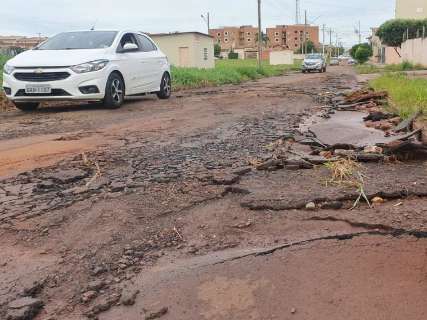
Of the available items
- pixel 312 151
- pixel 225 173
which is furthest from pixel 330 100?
pixel 225 173

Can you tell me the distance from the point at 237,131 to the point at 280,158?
2.10 meters

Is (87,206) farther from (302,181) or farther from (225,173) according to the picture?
(302,181)

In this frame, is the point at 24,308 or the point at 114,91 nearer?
the point at 24,308

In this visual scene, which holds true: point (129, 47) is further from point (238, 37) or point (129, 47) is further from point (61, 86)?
point (238, 37)

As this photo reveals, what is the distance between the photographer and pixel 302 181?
4098 mm

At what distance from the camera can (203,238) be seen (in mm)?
3100

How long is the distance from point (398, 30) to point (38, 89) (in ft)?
164

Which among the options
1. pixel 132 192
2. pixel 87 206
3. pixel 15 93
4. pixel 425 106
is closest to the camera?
pixel 87 206

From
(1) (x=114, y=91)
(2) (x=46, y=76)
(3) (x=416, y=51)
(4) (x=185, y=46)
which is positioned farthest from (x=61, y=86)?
(3) (x=416, y=51)

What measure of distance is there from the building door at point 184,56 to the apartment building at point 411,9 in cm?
3552

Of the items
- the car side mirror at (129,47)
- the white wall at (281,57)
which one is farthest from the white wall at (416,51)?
the white wall at (281,57)

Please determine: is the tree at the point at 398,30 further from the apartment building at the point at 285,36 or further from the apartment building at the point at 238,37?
the apartment building at the point at 238,37

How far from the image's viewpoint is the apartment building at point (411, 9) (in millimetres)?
61781

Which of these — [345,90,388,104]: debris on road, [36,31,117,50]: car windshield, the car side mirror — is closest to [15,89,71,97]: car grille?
[36,31,117,50]: car windshield
